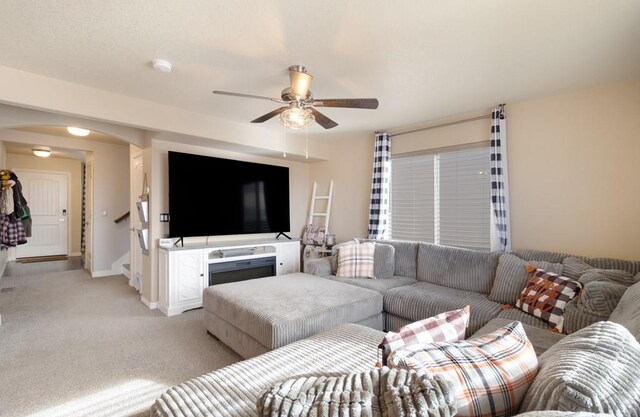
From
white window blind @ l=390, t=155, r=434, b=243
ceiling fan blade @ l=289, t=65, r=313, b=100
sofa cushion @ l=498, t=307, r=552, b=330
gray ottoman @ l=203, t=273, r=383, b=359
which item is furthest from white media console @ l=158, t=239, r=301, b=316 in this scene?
sofa cushion @ l=498, t=307, r=552, b=330

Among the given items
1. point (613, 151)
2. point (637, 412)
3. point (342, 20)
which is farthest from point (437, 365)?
point (613, 151)

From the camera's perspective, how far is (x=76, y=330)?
3.17m

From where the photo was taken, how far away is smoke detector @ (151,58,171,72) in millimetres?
2338

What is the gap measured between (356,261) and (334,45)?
241 centimetres

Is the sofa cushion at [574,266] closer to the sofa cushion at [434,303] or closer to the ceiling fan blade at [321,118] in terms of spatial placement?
the sofa cushion at [434,303]

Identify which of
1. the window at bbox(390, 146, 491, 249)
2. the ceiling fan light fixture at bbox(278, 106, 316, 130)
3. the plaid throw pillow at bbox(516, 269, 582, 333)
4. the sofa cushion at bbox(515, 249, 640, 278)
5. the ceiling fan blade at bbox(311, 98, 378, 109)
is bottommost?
the plaid throw pillow at bbox(516, 269, 582, 333)

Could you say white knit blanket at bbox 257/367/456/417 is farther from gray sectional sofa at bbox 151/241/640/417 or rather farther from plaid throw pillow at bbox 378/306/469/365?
plaid throw pillow at bbox 378/306/469/365

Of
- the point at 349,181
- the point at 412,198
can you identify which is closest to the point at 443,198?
the point at 412,198

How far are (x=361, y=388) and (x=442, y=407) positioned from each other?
0.18m

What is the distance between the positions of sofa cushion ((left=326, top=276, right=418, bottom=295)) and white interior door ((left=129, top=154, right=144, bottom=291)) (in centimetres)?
299

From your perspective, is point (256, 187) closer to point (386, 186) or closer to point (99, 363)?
point (386, 186)

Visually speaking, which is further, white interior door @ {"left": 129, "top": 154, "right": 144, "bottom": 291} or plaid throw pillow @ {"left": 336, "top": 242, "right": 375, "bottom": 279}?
white interior door @ {"left": 129, "top": 154, "right": 144, "bottom": 291}

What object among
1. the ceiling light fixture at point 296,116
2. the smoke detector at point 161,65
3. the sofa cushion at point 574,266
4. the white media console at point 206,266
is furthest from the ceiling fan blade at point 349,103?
the white media console at point 206,266

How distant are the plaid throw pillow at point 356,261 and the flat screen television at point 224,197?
5.23 feet
